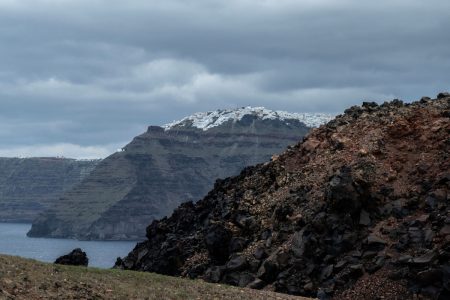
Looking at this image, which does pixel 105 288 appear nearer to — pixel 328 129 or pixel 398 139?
pixel 398 139

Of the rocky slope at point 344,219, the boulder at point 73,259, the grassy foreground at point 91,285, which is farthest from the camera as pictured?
the boulder at point 73,259

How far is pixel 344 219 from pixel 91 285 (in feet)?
59.4

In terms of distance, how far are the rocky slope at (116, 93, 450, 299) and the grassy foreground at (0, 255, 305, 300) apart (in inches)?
292

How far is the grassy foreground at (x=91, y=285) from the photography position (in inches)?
941

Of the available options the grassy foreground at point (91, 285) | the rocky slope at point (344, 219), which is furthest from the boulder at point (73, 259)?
the grassy foreground at point (91, 285)

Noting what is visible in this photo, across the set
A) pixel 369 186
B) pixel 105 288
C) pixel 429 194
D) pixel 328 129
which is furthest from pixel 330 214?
pixel 105 288

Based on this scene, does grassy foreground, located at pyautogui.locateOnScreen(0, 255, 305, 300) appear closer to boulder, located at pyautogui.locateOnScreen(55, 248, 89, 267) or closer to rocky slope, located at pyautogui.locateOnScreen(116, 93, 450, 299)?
rocky slope, located at pyautogui.locateOnScreen(116, 93, 450, 299)

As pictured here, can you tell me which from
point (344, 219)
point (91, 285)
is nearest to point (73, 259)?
point (344, 219)

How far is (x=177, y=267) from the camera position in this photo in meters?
49.7

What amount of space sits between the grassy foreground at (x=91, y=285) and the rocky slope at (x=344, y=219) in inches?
292

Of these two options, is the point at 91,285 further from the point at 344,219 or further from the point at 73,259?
Answer: the point at 344,219

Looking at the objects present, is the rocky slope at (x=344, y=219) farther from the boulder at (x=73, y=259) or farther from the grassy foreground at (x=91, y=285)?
the grassy foreground at (x=91, y=285)

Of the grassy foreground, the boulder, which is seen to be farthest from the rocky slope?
the grassy foreground

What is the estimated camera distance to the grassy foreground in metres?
23.9
